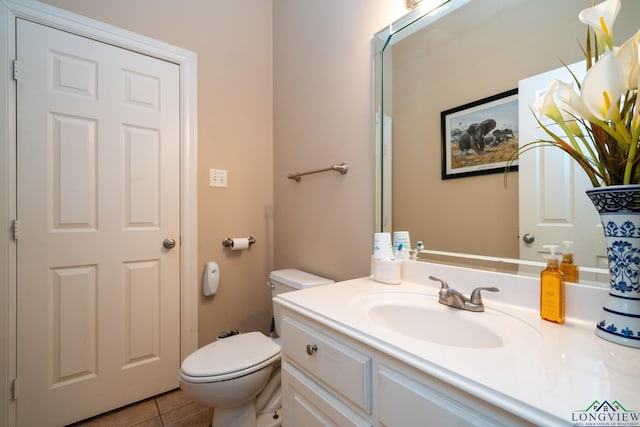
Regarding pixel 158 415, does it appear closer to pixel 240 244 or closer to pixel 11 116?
pixel 240 244

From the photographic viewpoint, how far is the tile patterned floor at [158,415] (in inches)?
54.1

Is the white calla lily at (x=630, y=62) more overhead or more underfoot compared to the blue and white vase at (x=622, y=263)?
more overhead

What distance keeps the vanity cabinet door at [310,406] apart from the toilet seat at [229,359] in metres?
0.31

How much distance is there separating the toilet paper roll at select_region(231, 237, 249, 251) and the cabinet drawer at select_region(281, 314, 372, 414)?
3.25ft

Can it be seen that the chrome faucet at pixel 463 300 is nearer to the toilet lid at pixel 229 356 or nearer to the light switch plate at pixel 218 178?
the toilet lid at pixel 229 356

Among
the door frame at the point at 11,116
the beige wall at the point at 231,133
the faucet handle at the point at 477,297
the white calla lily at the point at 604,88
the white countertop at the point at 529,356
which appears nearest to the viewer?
the white countertop at the point at 529,356

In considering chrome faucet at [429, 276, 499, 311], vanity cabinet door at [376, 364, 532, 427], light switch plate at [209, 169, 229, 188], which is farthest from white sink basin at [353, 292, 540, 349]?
light switch plate at [209, 169, 229, 188]

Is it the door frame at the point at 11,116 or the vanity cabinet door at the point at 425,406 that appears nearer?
the vanity cabinet door at the point at 425,406

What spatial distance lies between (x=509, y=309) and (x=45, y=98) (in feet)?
6.81

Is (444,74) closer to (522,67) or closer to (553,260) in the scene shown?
(522,67)

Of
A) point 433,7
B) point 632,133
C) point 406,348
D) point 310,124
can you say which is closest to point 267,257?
point 310,124

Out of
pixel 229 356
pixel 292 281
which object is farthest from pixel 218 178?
pixel 229 356

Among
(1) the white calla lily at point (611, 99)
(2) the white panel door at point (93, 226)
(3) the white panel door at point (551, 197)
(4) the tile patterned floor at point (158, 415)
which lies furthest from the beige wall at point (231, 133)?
(1) the white calla lily at point (611, 99)

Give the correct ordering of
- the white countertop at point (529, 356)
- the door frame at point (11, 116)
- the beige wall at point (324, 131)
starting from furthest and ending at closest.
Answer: the beige wall at point (324, 131) < the door frame at point (11, 116) < the white countertop at point (529, 356)
